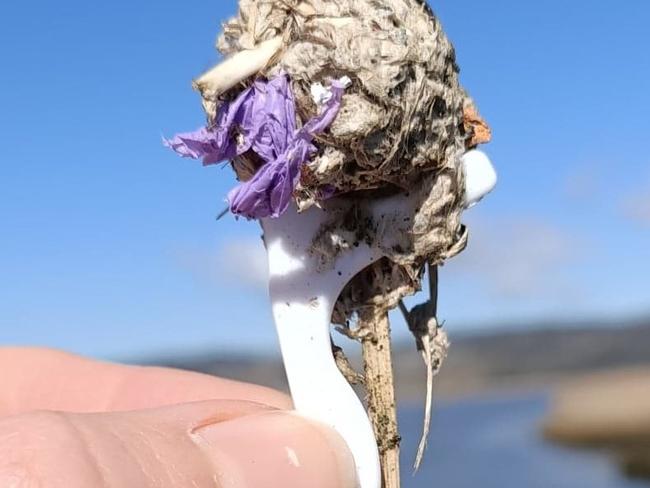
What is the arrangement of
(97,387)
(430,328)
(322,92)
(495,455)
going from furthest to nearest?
(495,455) < (97,387) < (430,328) < (322,92)

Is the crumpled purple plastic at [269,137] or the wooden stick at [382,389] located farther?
the wooden stick at [382,389]

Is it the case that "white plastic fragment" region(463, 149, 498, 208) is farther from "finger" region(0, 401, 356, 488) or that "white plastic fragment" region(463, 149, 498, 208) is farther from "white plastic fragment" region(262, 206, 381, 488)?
"finger" region(0, 401, 356, 488)

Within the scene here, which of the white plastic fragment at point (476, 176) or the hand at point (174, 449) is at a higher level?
the white plastic fragment at point (476, 176)

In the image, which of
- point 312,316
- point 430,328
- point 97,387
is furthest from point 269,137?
point 97,387

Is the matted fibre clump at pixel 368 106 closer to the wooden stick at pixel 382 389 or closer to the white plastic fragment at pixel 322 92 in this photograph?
the white plastic fragment at pixel 322 92

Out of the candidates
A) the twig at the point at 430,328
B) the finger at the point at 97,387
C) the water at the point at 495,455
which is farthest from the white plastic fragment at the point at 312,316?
the water at the point at 495,455

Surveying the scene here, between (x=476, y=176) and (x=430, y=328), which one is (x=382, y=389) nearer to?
(x=430, y=328)
